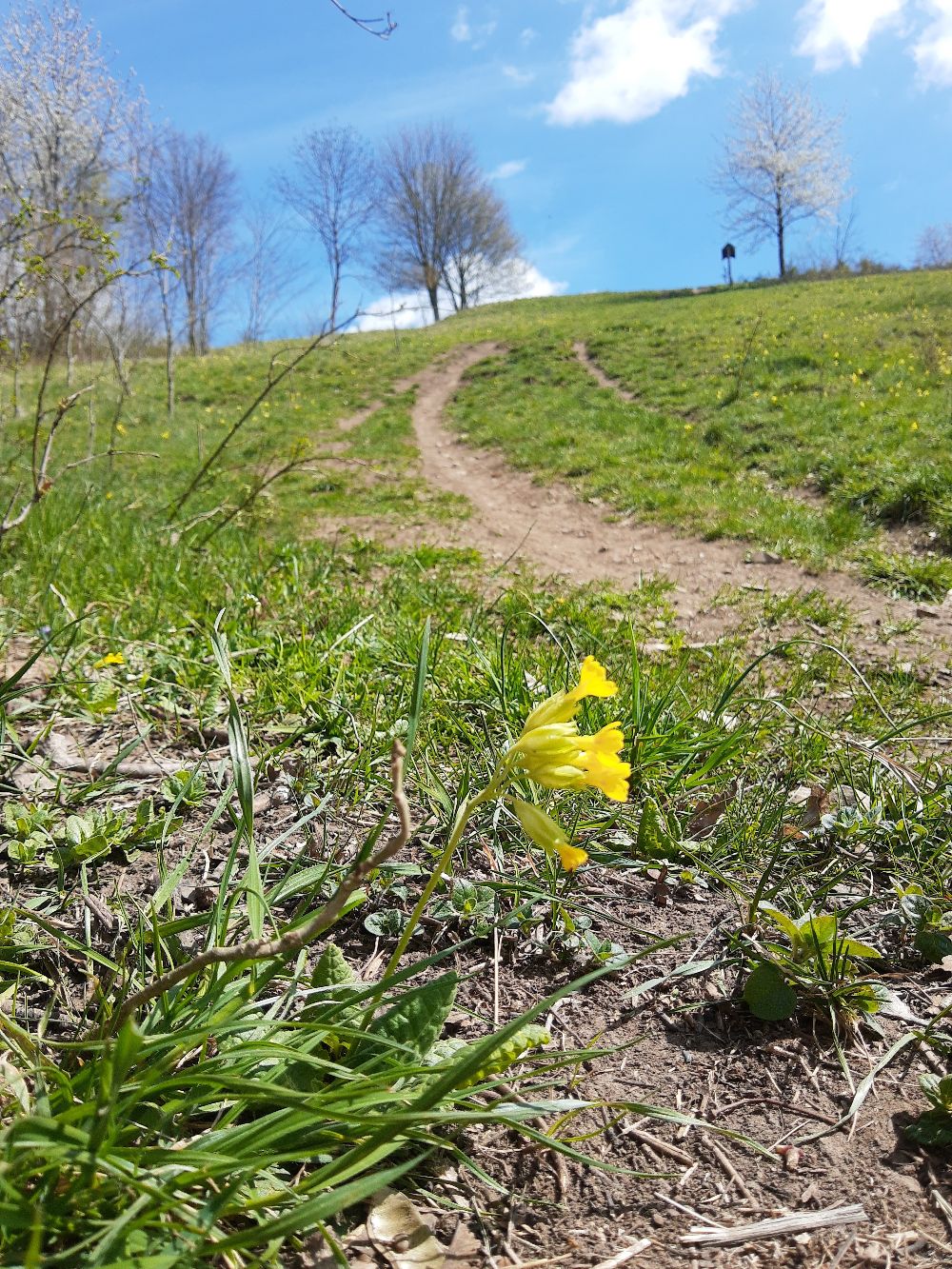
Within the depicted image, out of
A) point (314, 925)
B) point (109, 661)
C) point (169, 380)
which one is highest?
point (169, 380)

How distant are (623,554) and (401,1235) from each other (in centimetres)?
580

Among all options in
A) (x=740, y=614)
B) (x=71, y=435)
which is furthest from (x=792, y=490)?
(x=71, y=435)

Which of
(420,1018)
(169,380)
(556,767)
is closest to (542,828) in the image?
(556,767)

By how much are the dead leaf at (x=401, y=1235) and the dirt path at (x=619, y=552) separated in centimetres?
387

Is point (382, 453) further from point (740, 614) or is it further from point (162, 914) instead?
point (162, 914)

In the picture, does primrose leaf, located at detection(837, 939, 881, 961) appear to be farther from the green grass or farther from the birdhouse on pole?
the birdhouse on pole

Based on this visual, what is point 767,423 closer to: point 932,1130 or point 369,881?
point 369,881

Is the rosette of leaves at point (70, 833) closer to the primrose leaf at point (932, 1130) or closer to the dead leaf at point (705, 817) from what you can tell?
the dead leaf at point (705, 817)

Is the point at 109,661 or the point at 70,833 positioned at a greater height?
the point at 109,661

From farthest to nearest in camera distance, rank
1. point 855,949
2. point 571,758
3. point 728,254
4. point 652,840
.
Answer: point 728,254, point 652,840, point 855,949, point 571,758

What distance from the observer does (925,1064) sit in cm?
136

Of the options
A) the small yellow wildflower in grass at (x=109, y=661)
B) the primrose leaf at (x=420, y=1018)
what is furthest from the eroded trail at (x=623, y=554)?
the primrose leaf at (x=420, y=1018)

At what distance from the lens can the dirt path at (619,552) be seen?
4969 mm

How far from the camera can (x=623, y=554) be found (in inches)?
256
